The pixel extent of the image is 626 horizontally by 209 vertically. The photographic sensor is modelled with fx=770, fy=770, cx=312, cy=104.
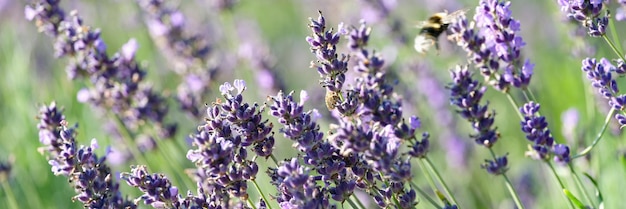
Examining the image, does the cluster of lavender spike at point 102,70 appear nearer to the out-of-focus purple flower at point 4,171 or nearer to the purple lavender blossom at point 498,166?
the out-of-focus purple flower at point 4,171

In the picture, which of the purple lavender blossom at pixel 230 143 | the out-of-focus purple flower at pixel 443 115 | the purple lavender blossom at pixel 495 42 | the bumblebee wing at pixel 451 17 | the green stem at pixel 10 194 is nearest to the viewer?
the purple lavender blossom at pixel 230 143

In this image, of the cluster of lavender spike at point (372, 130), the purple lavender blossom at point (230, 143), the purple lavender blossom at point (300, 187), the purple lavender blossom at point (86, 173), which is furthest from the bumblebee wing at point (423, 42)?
the purple lavender blossom at point (86, 173)

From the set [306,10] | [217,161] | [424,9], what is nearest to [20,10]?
[306,10]

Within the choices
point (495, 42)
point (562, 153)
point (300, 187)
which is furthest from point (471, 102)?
point (300, 187)

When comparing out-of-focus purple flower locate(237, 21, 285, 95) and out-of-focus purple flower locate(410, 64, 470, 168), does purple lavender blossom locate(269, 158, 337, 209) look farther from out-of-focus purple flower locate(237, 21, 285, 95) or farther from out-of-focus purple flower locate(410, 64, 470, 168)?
out-of-focus purple flower locate(410, 64, 470, 168)

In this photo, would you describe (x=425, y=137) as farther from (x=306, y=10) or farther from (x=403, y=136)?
(x=306, y=10)
